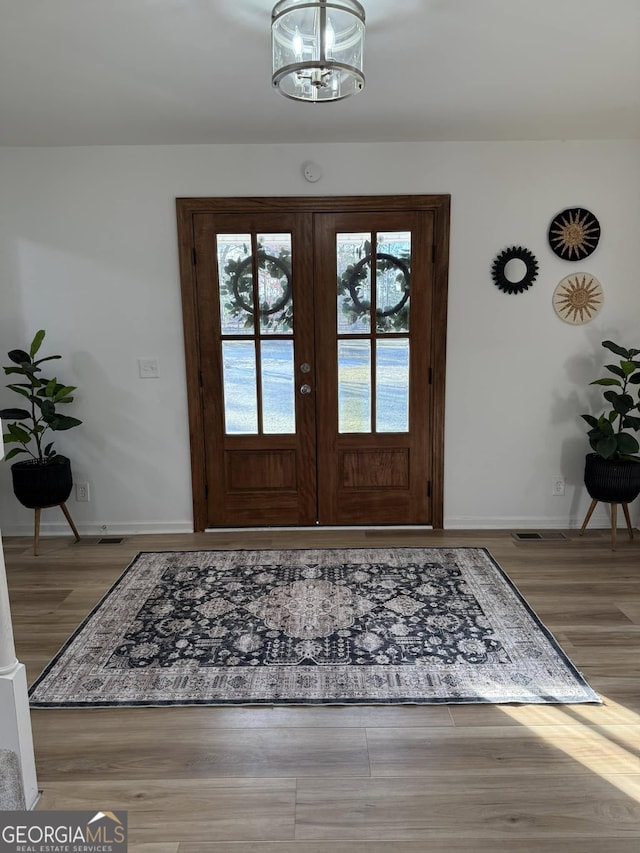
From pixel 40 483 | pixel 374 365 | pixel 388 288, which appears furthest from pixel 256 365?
pixel 40 483

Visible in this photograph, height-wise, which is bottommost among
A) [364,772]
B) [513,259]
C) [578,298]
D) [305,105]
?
[364,772]

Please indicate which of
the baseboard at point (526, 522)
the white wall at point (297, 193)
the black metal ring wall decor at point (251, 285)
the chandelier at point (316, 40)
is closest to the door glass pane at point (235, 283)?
the black metal ring wall decor at point (251, 285)

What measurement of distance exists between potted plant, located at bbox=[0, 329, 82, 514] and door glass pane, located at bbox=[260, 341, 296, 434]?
3.79 ft

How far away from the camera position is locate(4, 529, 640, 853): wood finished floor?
1.72 meters

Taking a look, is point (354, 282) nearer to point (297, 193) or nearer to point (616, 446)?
point (297, 193)

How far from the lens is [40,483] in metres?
3.64

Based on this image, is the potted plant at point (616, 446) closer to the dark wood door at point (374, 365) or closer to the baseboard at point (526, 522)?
the baseboard at point (526, 522)

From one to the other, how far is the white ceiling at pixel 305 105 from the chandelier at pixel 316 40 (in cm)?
11

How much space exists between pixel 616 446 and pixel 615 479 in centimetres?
20

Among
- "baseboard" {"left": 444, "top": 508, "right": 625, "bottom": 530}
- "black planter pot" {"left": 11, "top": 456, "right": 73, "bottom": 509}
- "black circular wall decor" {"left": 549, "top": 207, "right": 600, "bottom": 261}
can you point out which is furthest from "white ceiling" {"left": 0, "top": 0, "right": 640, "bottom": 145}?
"baseboard" {"left": 444, "top": 508, "right": 625, "bottom": 530}

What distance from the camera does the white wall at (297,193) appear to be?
3.78 m

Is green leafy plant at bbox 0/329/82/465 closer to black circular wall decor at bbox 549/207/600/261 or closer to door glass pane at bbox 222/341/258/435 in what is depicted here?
door glass pane at bbox 222/341/258/435

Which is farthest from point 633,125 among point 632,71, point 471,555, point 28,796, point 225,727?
point 28,796

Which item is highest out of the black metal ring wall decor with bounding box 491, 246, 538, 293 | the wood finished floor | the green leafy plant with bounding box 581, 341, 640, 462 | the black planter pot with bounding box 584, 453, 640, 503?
the black metal ring wall decor with bounding box 491, 246, 538, 293
